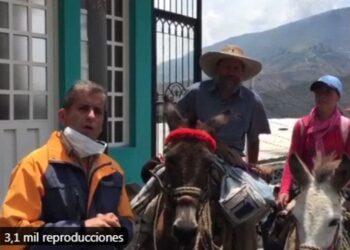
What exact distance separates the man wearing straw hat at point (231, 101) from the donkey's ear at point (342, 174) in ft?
3.27

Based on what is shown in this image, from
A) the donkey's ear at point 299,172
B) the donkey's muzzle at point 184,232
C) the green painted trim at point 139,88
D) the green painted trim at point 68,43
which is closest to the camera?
the donkey's muzzle at point 184,232

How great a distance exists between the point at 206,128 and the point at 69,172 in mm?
1524

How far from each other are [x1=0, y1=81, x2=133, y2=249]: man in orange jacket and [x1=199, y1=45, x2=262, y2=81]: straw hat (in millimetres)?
1922

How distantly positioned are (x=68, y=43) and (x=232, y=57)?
12.1ft

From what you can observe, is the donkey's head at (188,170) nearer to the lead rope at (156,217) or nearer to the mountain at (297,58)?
the lead rope at (156,217)

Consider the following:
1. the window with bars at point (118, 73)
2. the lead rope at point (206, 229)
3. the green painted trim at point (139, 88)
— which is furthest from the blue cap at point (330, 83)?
the green painted trim at point (139, 88)

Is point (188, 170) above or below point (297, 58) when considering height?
below

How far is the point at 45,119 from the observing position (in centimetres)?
803

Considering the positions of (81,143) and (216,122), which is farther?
(216,122)

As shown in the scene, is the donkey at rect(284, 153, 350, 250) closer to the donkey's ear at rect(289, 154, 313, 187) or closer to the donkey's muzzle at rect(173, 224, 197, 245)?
the donkey's ear at rect(289, 154, 313, 187)

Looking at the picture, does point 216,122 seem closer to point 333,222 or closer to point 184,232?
point 184,232
